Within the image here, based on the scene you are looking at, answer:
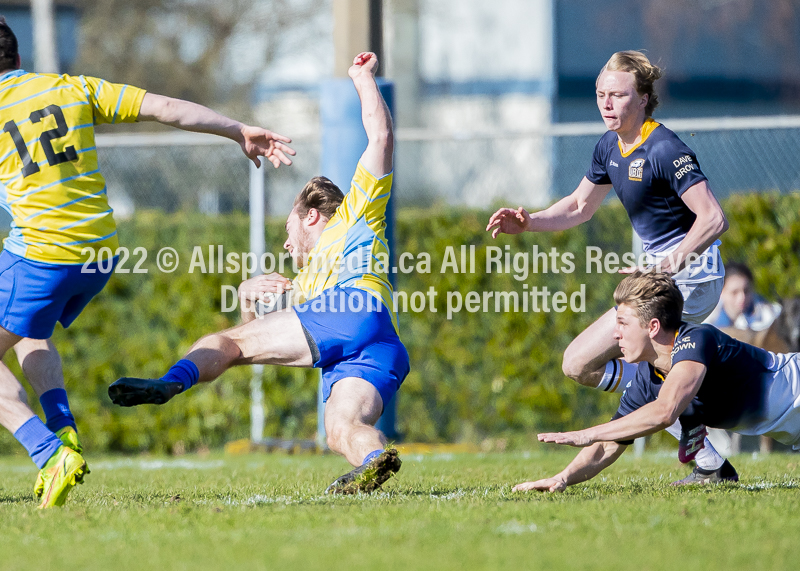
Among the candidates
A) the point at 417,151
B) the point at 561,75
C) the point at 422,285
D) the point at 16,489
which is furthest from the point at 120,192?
the point at 561,75

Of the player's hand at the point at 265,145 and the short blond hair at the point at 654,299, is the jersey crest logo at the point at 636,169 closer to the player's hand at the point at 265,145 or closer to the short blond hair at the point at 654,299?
the short blond hair at the point at 654,299

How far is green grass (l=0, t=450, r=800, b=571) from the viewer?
119 inches

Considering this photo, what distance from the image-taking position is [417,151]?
40.9 feet

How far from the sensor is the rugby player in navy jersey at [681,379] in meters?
4.16

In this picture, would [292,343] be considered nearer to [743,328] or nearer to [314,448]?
[314,448]

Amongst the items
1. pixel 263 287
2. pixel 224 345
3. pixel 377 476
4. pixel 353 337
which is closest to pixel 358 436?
pixel 377 476

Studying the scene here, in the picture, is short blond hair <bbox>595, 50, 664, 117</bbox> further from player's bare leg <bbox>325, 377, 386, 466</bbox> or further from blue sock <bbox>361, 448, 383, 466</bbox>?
blue sock <bbox>361, 448, 383, 466</bbox>

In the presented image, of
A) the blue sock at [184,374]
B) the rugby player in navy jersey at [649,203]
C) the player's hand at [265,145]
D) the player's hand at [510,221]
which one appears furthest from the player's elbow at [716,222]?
the blue sock at [184,374]

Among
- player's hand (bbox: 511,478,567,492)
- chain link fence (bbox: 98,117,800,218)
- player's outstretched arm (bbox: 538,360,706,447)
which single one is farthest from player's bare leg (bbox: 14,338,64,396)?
chain link fence (bbox: 98,117,800,218)

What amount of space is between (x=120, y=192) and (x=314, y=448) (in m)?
5.76

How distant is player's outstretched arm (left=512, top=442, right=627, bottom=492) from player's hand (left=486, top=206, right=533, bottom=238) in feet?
4.33

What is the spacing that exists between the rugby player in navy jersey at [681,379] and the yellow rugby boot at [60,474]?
2.06 m

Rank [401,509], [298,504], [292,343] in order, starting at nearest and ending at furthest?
[401,509], [298,504], [292,343]

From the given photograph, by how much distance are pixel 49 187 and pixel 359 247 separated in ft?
4.96
